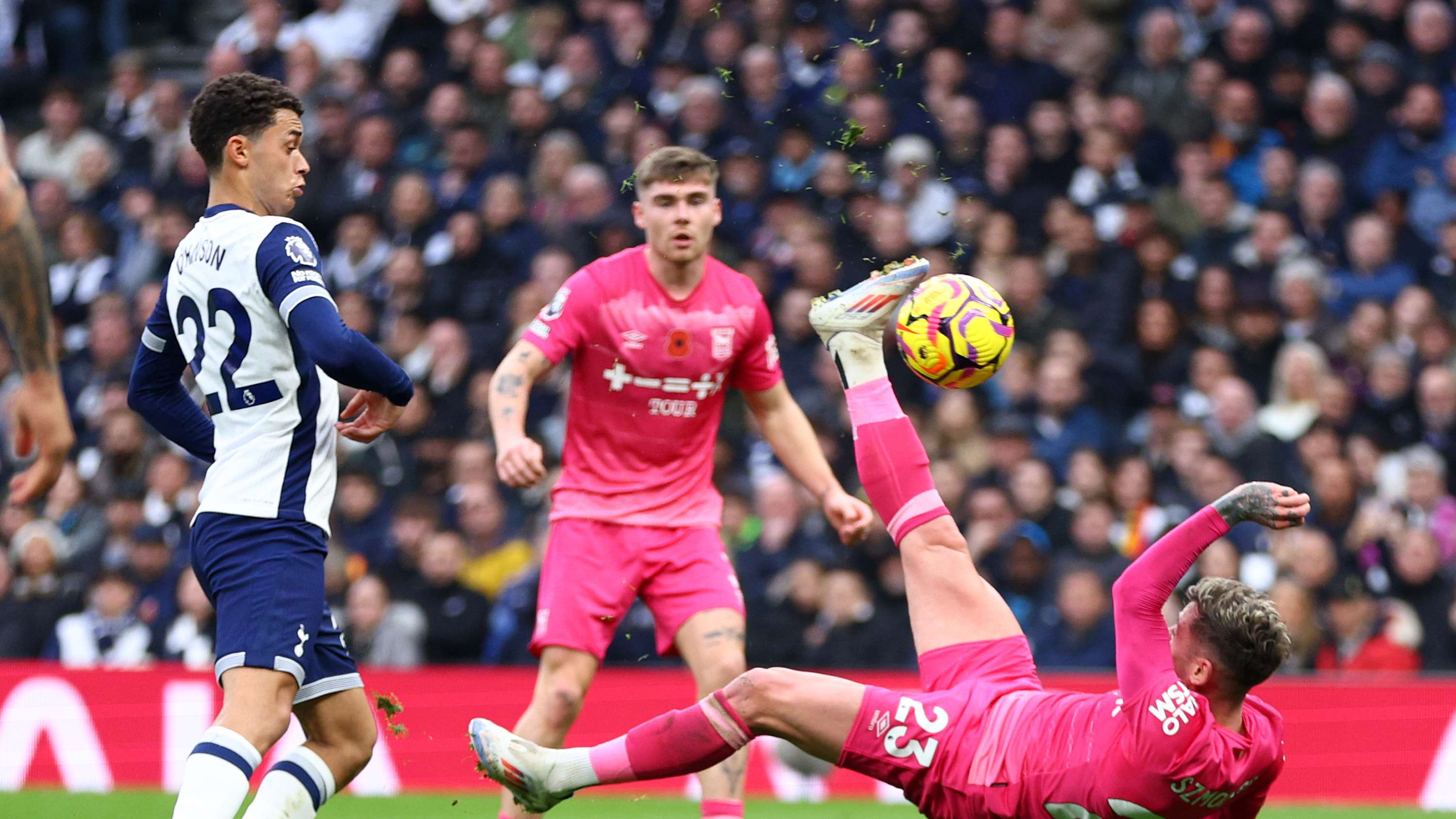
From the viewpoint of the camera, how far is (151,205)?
432 inches

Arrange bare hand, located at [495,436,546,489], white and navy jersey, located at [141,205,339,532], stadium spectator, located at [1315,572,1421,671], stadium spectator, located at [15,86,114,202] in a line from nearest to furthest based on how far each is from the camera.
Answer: white and navy jersey, located at [141,205,339,532]
bare hand, located at [495,436,546,489]
stadium spectator, located at [1315,572,1421,671]
stadium spectator, located at [15,86,114,202]

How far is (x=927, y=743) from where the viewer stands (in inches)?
179

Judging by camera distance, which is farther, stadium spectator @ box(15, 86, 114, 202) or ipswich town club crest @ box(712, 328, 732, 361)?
stadium spectator @ box(15, 86, 114, 202)

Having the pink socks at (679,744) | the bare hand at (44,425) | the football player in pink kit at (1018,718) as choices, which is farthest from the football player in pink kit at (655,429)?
the bare hand at (44,425)

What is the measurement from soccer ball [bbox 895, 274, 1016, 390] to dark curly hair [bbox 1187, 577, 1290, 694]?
4.66ft

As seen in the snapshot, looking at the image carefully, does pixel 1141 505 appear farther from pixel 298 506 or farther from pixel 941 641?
pixel 298 506

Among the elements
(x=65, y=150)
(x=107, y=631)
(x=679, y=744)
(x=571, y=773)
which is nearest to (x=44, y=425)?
(x=571, y=773)

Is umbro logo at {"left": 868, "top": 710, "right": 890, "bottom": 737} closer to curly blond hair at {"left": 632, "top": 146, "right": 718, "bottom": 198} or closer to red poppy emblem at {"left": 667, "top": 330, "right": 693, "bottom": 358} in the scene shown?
red poppy emblem at {"left": 667, "top": 330, "right": 693, "bottom": 358}

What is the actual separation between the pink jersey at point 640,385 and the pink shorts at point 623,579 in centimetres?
6

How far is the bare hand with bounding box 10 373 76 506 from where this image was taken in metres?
3.80

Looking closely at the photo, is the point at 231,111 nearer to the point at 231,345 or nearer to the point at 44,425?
the point at 231,345

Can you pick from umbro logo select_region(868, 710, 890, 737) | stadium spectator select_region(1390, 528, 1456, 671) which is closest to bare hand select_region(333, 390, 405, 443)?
umbro logo select_region(868, 710, 890, 737)

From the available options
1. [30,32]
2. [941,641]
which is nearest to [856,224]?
[941,641]

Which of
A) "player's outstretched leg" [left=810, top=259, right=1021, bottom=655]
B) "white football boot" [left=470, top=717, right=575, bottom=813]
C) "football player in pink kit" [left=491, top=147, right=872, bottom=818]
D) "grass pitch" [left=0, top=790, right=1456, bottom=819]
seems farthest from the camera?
"grass pitch" [left=0, top=790, right=1456, bottom=819]
